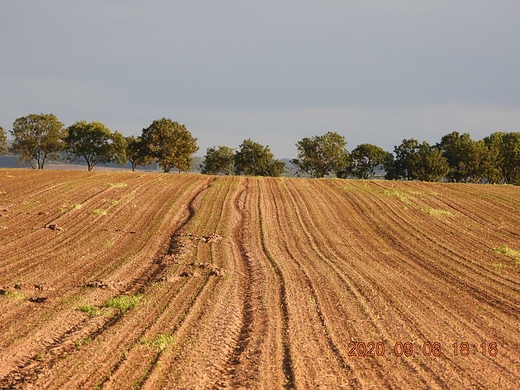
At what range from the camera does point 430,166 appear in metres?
78.8

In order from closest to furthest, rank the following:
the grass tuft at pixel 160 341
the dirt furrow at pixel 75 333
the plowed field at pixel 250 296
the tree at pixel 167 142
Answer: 1. the dirt furrow at pixel 75 333
2. the plowed field at pixel 250 296
3. the grass tuft at pixel 160 341
4. the tree at pixel 167 142

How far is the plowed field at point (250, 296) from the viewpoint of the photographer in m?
8.97

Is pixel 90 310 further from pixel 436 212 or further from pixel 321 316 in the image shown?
pixel 436 212

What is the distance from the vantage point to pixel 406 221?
94.8ft

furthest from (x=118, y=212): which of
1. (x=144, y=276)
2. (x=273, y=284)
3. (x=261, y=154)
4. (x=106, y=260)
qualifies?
(x=261, y=154)

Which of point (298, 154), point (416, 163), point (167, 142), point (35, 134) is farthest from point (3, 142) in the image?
point (416, 163)

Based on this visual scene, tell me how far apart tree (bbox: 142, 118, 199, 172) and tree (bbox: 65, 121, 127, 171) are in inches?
545

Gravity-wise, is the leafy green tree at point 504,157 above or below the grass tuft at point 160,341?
above

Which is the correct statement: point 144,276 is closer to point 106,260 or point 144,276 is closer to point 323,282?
point 106,260

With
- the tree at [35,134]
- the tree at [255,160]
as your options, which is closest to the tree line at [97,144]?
the tree at [35,134]

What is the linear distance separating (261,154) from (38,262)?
2956 inches

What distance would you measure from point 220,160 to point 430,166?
44434mm
